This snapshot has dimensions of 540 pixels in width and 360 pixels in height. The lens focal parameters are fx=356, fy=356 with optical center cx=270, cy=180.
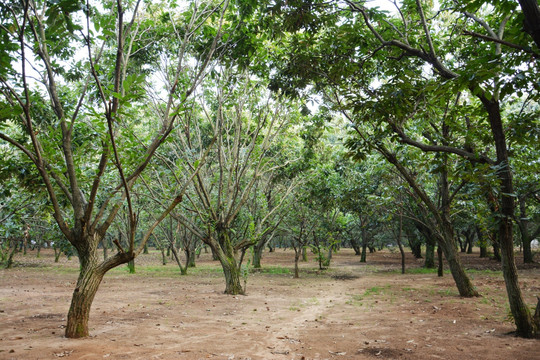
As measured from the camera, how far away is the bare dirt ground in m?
5.56

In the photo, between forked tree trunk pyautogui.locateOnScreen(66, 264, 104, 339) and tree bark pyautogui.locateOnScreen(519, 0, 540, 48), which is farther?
forked tree trunk pyautogui.locateOnScreen(66, 264, 104, 339)

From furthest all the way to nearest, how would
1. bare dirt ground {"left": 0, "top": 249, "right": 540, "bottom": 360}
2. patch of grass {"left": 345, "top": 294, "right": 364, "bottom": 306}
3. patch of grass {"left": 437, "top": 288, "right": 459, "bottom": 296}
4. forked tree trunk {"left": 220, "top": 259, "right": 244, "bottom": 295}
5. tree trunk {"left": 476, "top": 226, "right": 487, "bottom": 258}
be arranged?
forked tree trunk {"left": 220, "top": 259, "right": 244, "bottom": 295}
patch of grass {"left": 437, "top": 288, "right": 459, "bottom": 296}
patch of grass {"left": 345, "top": 294, "right": 364, "bottom": 306}
tree trunk {"left": 476, "top": 226, "right": 487, "bottom": 258}
bare dirt ground {"left": 0, "top": 249, "right": 540, "bottom": 360}

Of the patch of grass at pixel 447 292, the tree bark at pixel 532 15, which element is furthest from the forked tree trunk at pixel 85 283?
the patch of grass at pixel 447 292

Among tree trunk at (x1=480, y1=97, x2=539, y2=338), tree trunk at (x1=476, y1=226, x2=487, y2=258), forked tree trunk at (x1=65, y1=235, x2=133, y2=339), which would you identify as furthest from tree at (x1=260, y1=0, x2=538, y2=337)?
forked tree trunk at (x1=65, y1=235, x2=133, y2=339)

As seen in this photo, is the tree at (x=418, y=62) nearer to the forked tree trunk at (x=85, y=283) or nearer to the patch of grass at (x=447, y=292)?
the forked tree trunk at (x=85, y=283)

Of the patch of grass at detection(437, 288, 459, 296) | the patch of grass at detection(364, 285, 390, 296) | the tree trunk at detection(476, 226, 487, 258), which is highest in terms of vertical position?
the tree trunk at detection(476, 226, 487, 258)

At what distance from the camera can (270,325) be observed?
8.10 m

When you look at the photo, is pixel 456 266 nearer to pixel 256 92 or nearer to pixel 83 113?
pixel 256 92

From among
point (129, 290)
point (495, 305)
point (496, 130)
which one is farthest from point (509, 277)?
point (129, 290)

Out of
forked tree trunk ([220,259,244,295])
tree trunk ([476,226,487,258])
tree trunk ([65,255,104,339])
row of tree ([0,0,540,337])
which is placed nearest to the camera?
row of tree ([0,0,540,337])

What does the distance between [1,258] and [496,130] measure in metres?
35.0

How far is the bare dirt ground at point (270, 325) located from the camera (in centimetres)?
556

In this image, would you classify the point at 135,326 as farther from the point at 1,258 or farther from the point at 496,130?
the point at 1,258

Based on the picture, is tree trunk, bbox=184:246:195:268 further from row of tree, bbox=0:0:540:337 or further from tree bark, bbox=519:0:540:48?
tree bark, bbox=519:0:540:48
